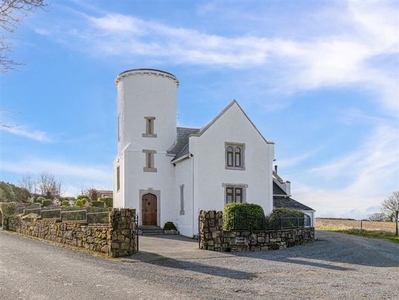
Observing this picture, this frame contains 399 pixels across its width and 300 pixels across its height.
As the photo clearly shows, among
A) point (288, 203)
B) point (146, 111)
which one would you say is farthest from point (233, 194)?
point (146, 111)

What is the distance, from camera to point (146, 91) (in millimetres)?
31016

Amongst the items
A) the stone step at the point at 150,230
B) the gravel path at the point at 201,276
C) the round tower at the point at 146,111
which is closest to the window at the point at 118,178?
the round tower at the point at 146,111

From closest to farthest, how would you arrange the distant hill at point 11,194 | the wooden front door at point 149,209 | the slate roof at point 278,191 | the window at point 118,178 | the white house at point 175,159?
the white house at point 175,159, the wooden front door at point 149,209, the window at point 118,178, the slate roof at point 278,191, the distant hill at point 11,194

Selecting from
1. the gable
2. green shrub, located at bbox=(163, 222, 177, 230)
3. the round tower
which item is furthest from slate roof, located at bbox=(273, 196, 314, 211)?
the round tower

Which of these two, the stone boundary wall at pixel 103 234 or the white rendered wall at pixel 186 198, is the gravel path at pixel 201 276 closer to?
the stone boundary wall at pixel 103 234

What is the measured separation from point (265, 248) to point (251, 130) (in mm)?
10721

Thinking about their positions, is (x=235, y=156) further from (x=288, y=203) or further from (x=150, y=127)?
(x=288, y=203)

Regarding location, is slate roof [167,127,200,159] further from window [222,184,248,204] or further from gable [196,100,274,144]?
window [222,184,248,204]

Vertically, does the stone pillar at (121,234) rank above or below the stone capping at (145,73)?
below

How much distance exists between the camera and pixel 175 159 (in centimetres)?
3012

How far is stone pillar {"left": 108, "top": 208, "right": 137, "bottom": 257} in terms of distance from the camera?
1666 centimetres

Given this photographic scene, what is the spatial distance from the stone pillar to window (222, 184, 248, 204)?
11.7 meters

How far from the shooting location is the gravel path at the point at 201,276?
10.6 m

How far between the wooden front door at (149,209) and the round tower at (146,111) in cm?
346
